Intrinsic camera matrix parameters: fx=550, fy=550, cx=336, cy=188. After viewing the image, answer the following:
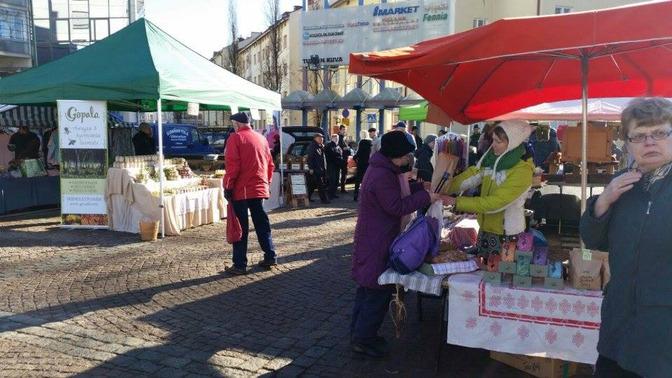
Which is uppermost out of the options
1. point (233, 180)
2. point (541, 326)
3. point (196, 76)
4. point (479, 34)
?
point (196, 76)

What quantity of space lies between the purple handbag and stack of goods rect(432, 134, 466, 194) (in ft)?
1.38

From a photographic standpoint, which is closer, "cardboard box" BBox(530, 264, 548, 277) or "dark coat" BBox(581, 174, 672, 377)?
"dark coat" BBox(581, 174, 672, 377)

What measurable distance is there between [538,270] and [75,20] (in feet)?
82.3

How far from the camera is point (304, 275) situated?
6828 millimetres

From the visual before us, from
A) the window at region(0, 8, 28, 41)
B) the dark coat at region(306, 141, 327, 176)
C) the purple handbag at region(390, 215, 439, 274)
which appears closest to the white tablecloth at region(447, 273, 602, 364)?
the purple handbag at region(390, 215, 439, 274)

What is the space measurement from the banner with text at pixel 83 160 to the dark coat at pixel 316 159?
4.86 meters

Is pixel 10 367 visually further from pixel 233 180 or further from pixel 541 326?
pixel 541 326

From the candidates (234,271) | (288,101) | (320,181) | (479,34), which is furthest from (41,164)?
(288,101)

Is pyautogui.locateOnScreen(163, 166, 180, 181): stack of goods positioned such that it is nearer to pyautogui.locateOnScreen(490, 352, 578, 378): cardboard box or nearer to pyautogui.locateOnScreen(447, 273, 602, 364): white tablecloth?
pyautogui.locateOnScreen(447, 273, 602, 364): white tablecloth

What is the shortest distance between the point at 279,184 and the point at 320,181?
1008 mm

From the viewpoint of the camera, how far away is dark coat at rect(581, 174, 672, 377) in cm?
201

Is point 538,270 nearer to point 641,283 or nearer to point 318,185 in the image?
point 641,283

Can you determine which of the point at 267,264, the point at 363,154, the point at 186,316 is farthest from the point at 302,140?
the point at 186,316

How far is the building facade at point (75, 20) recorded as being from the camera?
2366cm
